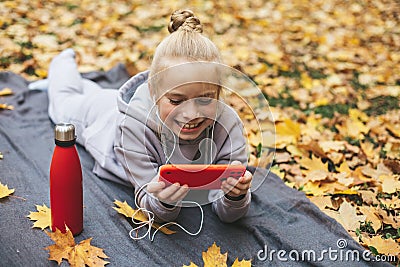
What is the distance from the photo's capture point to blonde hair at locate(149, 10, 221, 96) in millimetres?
1703

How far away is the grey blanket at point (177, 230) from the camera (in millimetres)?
1734

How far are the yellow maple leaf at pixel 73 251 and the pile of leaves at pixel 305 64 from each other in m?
0.81

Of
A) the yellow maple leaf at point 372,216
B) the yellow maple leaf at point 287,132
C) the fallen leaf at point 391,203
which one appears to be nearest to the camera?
the yellow maple leaf at point 372,216

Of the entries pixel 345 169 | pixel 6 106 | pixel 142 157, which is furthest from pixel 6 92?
pixel 345 169

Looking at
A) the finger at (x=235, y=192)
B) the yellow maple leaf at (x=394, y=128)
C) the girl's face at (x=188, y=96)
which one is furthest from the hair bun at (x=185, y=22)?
the yellow maple leaf at (x=394, y=128)

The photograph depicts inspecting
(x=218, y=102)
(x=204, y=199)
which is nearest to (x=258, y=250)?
(x=204, y=199)

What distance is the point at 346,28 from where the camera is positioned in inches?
185

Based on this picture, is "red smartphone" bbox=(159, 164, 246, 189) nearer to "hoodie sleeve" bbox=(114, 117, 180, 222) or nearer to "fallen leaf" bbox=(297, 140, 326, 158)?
"hoodie sleeve" bbox=(114, 117, 180, 222)

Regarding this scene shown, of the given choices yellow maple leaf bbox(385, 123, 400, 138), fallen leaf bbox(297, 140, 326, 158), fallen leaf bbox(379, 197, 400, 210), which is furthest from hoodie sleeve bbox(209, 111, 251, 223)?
yellow maple leaf bbox(385, 123, 400, 138)

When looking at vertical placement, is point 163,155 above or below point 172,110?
below

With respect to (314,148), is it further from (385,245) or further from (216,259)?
(216,259)

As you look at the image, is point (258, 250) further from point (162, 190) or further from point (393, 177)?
point (393, 177)

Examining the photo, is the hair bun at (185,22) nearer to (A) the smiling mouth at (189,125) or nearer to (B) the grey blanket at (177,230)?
(A) the smiling mouth at (189,125)

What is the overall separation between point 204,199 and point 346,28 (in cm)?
337
